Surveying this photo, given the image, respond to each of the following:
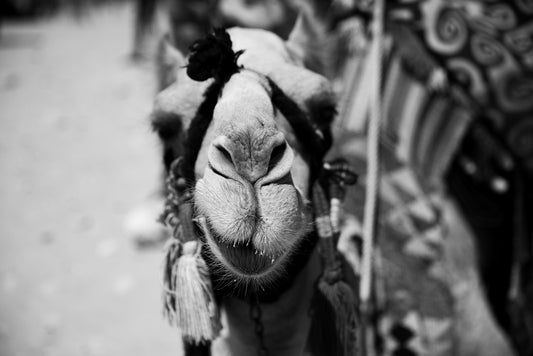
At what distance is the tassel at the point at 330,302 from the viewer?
134cm

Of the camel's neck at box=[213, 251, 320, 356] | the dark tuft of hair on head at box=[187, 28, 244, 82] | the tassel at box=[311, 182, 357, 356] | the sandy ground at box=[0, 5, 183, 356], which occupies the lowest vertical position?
the sandy ground at box=[0, 5, 183, 356]

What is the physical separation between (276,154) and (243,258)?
230 mm

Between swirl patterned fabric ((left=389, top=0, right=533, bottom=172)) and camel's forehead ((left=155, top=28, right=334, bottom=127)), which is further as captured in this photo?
swirl patterned fabric ((left=389, top=0, right=533, bottom=172))

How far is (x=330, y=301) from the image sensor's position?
133 centimetres

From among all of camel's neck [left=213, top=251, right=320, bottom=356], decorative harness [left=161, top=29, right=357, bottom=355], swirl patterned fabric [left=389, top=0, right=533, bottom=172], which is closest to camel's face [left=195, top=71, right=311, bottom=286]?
decorative harness [left=161, top=29, right=357, bottom=355]

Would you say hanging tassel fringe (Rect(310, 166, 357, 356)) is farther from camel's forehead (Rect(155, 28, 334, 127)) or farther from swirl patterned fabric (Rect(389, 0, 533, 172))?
swirl patterned fabric (Rect(389, 0, 533, 172))

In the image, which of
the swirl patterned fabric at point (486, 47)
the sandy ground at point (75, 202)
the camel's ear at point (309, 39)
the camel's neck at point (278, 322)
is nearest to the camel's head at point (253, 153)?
the camel's neck at point (278, 322)

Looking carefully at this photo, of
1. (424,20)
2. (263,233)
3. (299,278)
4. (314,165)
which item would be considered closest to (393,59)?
(424,20)

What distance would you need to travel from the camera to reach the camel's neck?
1413 millimetres

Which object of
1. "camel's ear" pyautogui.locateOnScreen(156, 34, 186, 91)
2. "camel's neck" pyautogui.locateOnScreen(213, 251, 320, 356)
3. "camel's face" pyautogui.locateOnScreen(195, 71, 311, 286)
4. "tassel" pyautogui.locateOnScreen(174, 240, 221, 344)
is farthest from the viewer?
"camel's ear" pyautogui.locateOnScreen(156, 34, 186, 91)

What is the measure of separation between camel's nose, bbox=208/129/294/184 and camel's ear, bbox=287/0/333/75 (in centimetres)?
64

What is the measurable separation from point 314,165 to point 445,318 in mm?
1244

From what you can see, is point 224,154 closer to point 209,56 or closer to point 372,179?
point 209,56

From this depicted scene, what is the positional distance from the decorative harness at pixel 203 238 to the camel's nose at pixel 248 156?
0.21 metres
